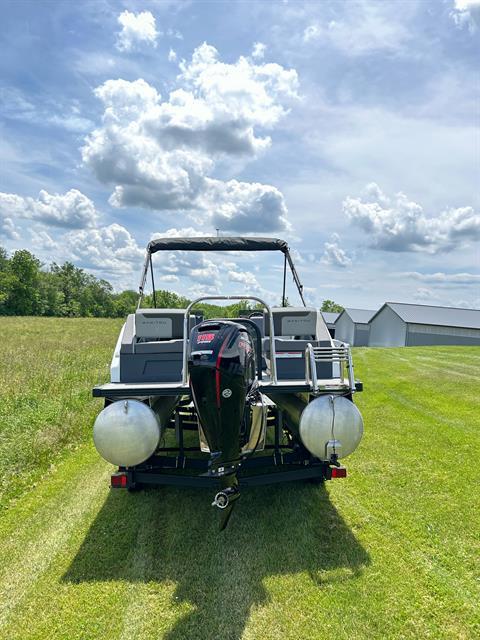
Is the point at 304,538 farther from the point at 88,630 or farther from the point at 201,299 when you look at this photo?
the point at 201,299

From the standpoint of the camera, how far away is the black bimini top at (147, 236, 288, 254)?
541 centimetres

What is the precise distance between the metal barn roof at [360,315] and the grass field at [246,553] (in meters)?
37.2

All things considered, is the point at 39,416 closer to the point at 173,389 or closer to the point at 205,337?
the point at 173,389

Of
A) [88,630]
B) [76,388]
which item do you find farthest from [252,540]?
[76,388]

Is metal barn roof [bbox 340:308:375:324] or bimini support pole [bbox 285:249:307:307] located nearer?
bimini support pole [bbox 285:249:307:307]

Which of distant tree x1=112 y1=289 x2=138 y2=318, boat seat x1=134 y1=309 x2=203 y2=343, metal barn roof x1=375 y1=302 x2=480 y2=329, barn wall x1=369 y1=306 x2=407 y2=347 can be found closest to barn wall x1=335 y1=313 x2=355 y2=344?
barn wall x1=369 y1=306 x2=407 y2=347

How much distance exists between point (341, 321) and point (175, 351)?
145ft

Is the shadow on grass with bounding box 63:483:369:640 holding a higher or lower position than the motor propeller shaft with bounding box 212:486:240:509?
lower

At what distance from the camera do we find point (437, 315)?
105 feet

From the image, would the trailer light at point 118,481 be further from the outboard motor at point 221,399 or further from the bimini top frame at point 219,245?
the bimini top frame at point 219,245

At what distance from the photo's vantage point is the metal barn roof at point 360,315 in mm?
41966

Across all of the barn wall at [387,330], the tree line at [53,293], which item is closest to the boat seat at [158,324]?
the barn wall at [387,330]

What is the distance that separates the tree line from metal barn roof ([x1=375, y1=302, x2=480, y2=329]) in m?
29.9

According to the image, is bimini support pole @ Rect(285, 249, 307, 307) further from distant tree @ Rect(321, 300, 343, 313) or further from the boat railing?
distant tree @ Rect(321, 300, 343, 313)
